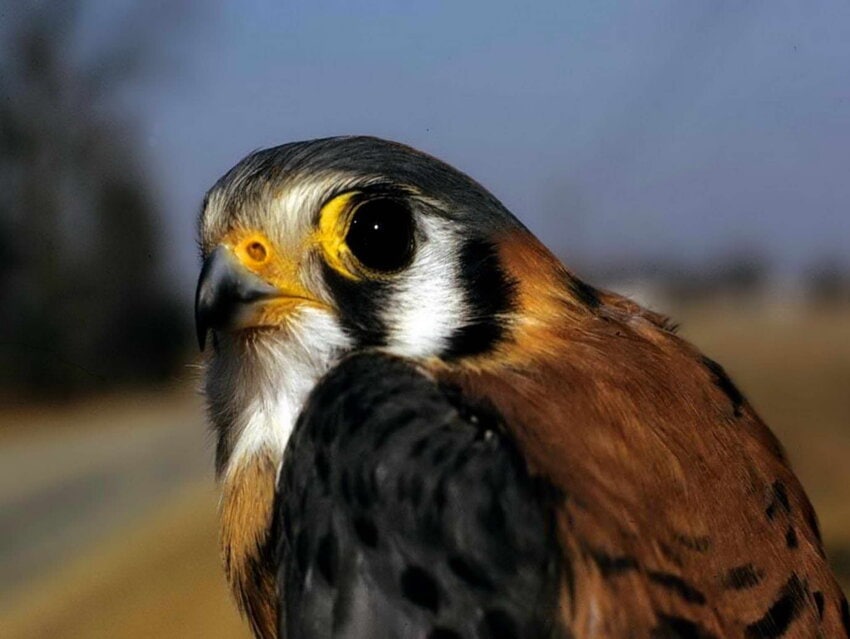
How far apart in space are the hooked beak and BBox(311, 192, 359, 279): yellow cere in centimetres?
16

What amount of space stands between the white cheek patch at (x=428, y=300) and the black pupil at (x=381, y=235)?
0.03 m

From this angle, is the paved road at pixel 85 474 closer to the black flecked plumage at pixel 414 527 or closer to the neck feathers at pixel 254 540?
the neck feathers at pixel 254 540

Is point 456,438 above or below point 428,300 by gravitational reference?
below

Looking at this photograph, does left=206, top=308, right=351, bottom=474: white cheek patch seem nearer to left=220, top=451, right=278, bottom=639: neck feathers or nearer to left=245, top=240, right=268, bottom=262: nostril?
left=220, top=451, right=278, bottom=639: neck feathers

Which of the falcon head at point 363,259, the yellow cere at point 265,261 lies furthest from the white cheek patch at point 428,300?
the yellow cere at point 265,261

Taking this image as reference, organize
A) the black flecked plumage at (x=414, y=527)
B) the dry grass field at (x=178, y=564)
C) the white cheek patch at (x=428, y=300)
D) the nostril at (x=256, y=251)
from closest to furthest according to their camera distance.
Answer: the black flecked plumage at (x=414, y=527), the white cheek patch at (x=428, y=300), the nostril at (x=256, y=251), the dry grass field at (x=178, y=564)

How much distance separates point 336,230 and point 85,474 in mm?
14207

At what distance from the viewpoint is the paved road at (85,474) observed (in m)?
12.1

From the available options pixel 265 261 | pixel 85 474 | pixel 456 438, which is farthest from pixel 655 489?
pixel 85 474

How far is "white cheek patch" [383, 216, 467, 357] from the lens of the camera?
233 cm

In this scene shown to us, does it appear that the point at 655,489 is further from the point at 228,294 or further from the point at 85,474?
the point at 85,474

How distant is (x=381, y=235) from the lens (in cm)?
237

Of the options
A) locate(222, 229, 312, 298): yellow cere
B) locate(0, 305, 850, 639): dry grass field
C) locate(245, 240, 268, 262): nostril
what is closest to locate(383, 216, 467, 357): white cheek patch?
locate(222, 229, 312, 298): yellow cere

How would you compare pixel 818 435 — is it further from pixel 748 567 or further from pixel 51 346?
pixel 748 567
